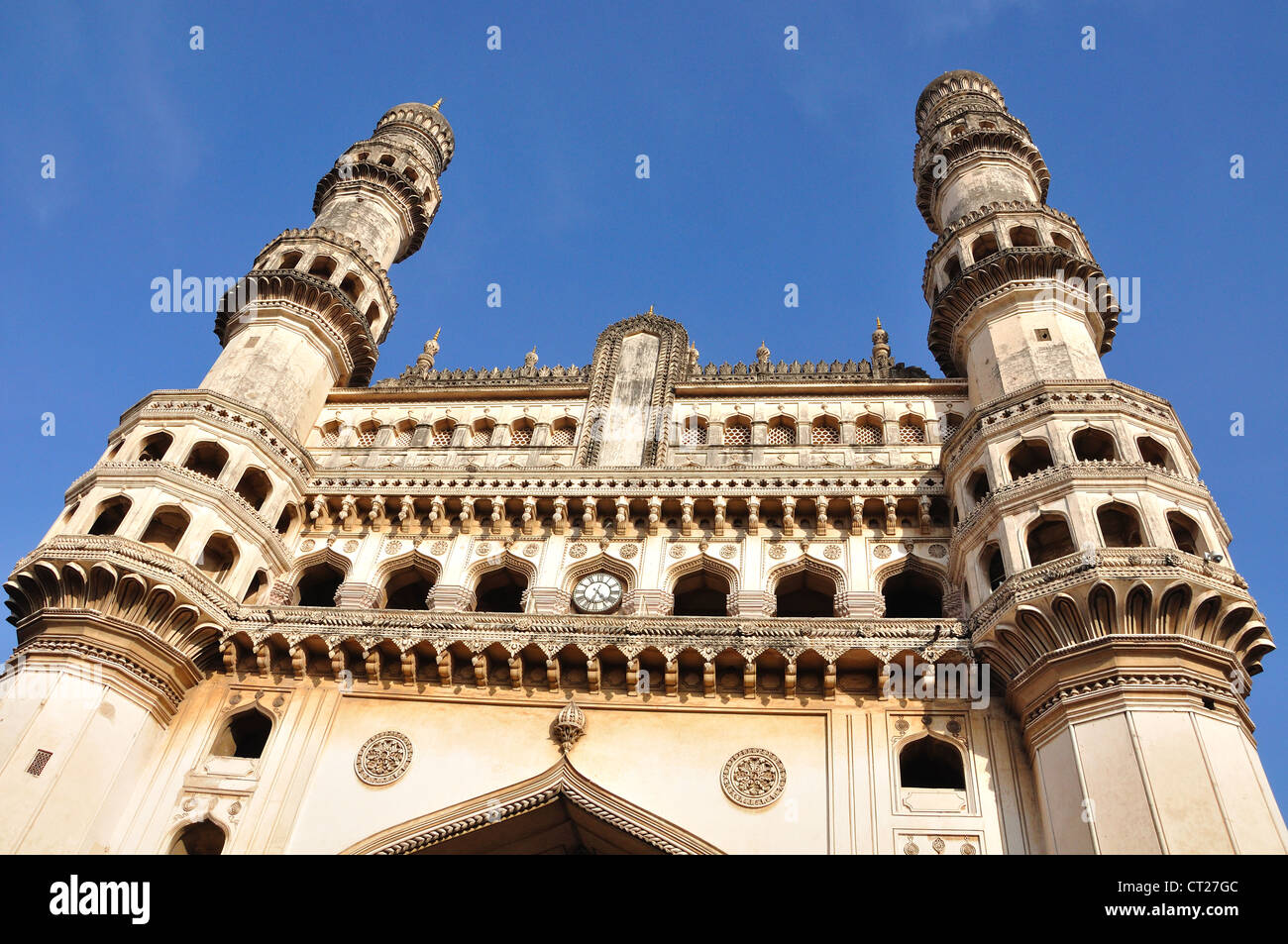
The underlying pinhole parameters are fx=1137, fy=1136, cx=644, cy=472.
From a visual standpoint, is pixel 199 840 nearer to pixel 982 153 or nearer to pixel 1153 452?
pixel 1153 452

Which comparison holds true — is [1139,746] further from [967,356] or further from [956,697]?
[967,356]

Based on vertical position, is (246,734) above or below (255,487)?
below

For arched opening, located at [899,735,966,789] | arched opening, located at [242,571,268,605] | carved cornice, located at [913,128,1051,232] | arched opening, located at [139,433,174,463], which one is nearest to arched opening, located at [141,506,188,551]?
arched opening, located at [242,571,268,605]

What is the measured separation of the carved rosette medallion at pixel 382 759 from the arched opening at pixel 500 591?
305 centimetres

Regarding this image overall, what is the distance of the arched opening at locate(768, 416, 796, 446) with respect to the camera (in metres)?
21.2

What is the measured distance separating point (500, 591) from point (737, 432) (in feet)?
18.0

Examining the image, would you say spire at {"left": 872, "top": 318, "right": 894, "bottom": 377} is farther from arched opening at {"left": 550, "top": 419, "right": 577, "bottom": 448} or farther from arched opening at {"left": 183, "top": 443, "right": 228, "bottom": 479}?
arched opening at {"left": 183, "top": 443, "right": 228, "bottom": 479}

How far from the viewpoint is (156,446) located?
19.6m

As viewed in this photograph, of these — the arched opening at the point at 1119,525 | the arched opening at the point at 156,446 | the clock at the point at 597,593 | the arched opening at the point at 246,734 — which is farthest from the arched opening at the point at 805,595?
the arched opening at the point at 156,446

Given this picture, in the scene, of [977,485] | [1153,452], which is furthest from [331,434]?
[1153,452]

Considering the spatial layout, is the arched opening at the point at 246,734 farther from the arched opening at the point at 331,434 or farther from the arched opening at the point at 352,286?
the arched opening at the point at 352,286

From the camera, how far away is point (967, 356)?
2156 centimetres

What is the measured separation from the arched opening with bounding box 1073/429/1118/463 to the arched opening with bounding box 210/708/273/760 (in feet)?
42.2

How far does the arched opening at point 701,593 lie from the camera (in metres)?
18.5
